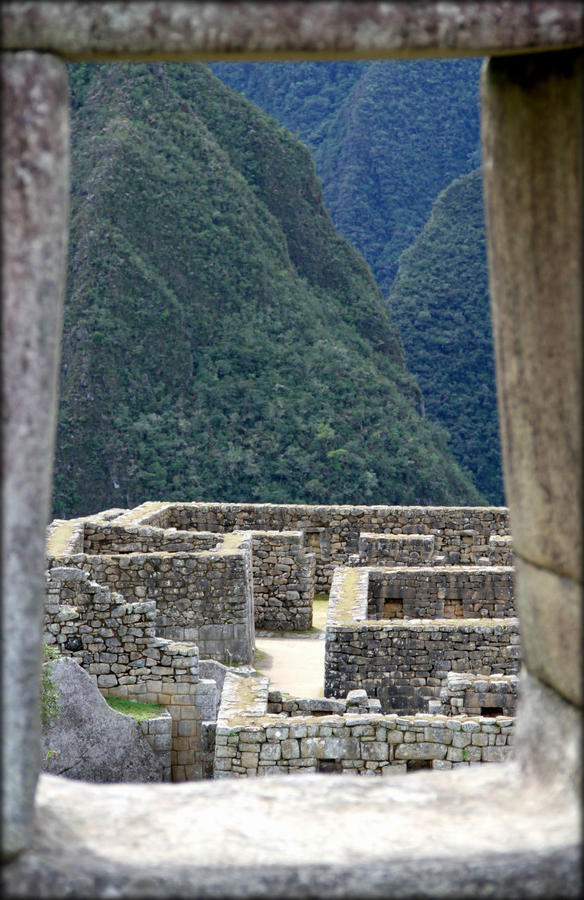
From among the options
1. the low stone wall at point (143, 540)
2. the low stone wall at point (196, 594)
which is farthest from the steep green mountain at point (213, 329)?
the low stone wall at point (196, 594)

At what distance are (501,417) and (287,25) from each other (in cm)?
91

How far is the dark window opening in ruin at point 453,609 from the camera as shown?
1081 centimetres

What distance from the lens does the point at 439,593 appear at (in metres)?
10.7

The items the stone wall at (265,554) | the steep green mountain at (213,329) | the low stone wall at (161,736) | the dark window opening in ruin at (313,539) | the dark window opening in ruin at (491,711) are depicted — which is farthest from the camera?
Answer: the steep green mountain at (213,329)

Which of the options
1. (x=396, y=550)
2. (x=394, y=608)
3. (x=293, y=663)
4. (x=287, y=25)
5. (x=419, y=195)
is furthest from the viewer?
(x=419, y=195)

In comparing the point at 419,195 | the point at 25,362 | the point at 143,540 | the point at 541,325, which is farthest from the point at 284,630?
the point at 419,195

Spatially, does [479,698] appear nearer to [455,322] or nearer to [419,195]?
[455,322]

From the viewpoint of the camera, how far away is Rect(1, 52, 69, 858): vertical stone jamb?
1.92 m

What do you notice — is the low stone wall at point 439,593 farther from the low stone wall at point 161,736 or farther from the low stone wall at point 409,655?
the low stone wall at point 161,736

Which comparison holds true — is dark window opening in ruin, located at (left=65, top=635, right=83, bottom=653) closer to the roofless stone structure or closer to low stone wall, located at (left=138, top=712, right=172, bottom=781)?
low stone wall, located at (left=138, top=712, right=172, bottom=781)

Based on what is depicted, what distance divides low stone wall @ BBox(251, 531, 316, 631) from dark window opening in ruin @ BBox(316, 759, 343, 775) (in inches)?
304

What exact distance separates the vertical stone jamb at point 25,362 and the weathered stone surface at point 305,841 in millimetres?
175

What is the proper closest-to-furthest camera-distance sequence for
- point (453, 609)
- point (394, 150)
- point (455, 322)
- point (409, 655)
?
1. point (409, 655)
2. point (453, 609)
3. point (455, 322)
4. point (394, 150)

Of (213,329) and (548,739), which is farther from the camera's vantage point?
(213,329)
